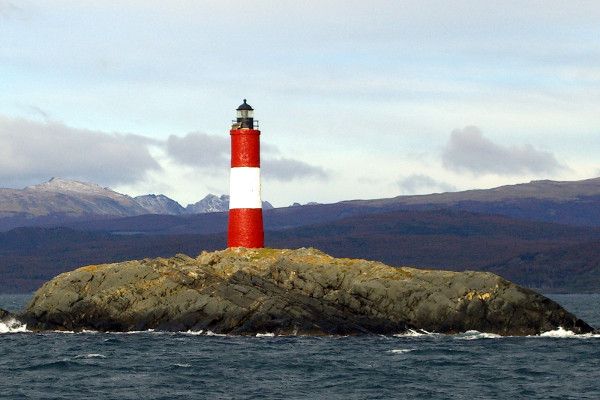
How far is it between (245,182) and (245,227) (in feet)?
11.9

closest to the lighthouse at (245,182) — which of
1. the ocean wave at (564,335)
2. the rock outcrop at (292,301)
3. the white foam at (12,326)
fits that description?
the rock outcrop at (292,301)

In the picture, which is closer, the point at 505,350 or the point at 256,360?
the point at 256,360

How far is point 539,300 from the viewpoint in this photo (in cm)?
6738

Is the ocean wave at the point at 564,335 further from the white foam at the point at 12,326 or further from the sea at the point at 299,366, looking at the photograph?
the white foam at the point at 12,326

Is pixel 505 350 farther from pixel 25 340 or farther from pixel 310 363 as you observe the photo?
pixel 25 340

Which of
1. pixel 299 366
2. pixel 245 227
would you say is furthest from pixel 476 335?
pixel 245 227

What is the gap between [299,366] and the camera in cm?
5259

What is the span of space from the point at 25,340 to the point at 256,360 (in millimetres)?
19026

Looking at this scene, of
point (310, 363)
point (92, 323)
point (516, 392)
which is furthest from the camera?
point (92, 323)

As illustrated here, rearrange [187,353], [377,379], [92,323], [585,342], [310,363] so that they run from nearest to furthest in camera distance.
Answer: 1. [377,379]
2. [310,363]
3. [187,353]
4. [585,342]
5. [92,323]

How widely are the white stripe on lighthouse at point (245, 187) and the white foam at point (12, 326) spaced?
1830 centimetres

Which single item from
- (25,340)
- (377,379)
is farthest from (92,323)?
(377,379)

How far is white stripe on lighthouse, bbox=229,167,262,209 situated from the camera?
7881 centimetres

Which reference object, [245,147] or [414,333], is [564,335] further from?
[245,147]
